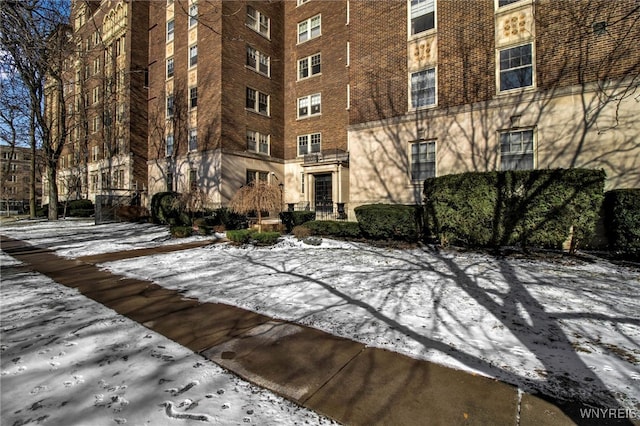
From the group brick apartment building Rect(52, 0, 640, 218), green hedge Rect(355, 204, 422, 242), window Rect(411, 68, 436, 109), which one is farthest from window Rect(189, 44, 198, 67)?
green hedge Rect(355, 204, 422, 242)

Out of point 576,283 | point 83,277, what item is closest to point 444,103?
point 576,283

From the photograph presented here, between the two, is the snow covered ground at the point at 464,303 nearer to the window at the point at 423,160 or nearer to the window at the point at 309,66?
the window at the point at 423,160

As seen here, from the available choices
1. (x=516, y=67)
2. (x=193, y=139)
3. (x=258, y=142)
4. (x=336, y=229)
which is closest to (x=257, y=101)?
(x=258, y=142)

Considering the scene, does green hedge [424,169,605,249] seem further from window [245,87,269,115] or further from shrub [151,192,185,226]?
window [245,87,269,115]

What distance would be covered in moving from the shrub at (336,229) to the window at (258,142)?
43.8ft

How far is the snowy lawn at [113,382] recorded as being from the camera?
7.08 ft

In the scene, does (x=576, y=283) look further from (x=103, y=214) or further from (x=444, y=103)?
(x=103, y=214)

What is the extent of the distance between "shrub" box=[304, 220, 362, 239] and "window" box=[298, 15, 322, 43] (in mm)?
19456

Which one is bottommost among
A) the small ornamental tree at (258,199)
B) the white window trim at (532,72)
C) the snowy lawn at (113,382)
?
the snowy lawn at (113,382)

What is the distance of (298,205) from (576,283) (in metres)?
18.6

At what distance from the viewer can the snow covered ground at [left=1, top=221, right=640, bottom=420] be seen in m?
2.90

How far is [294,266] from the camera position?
7.38 meters

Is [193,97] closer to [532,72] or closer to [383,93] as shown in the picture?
[383,93]

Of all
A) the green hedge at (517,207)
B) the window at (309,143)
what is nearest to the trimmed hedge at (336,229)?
the green hedge at (517,207)
